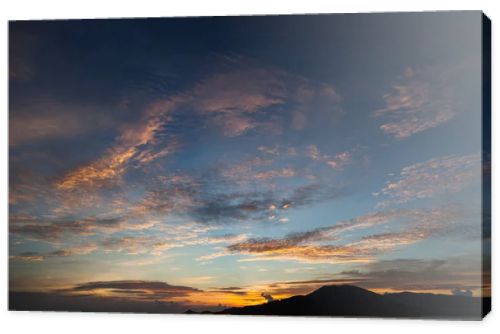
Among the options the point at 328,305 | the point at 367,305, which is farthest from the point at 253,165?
the point at 367,305

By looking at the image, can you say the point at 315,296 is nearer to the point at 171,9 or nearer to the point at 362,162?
the point at 362,162

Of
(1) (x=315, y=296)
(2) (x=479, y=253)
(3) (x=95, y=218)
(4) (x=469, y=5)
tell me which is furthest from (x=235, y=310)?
(4) (x=469, y=5)

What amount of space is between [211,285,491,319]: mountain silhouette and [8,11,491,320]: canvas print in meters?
0.01

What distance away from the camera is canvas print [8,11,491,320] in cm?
986

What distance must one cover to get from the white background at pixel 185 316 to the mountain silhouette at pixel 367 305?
2.7 inches

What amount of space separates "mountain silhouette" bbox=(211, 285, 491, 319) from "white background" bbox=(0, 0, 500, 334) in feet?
0.22

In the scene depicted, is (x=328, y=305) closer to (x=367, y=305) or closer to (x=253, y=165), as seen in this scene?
(x=367, y=305)

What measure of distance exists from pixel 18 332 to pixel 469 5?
5.02m

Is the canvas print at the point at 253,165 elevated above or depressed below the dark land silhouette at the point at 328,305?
above

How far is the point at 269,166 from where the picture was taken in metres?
10.2

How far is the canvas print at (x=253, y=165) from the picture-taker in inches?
388

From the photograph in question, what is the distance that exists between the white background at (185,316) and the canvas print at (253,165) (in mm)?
82

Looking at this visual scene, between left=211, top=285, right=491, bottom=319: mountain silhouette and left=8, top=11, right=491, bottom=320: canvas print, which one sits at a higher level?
left=8, top=11, right=491, bottom=320: canvas print

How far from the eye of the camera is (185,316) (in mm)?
10414
